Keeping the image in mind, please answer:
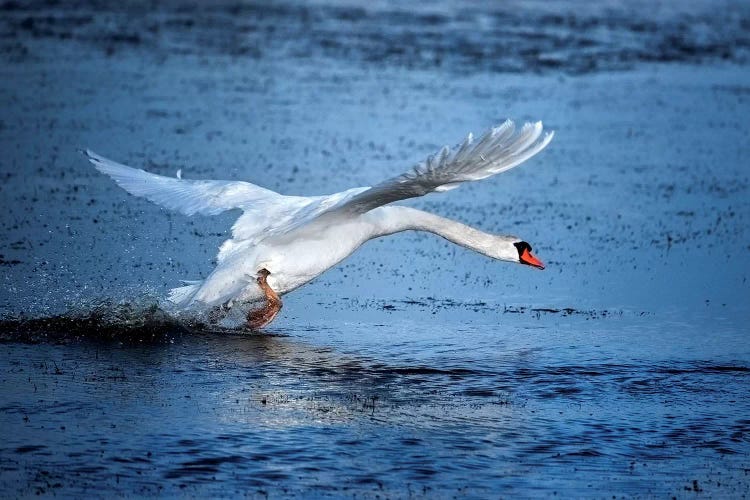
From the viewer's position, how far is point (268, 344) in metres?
10.6

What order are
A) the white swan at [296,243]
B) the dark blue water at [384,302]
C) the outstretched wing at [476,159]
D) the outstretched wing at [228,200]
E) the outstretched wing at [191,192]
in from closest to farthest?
1. the dark blue water at [384,302]
2. the outstretched wing at [476,159]
3. the white swan at [296,243]
4. the outstretched wing at [228,200]
5. the outstretched wing at [191,192]

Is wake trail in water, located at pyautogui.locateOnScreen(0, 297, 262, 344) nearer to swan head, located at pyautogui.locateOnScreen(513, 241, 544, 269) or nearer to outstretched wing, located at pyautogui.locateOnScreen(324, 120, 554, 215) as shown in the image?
swan head, located at pyautogui.locateOnScreen(513, 241, 544, 269)

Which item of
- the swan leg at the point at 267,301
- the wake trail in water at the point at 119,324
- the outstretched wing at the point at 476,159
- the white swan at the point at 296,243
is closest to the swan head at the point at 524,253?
the white swan at the point at 296,243

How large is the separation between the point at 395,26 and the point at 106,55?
30.5 feet

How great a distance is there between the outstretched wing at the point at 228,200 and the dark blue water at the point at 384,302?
2.77ft

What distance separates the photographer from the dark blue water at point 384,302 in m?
8.07

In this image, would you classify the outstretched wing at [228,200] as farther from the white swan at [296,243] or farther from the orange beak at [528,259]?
the orange beak at [528,259]

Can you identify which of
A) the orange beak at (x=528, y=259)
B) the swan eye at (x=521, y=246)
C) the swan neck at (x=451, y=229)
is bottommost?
the orange beak at (x=528, y=259)

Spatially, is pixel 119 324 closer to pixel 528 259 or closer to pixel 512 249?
pixel 512 249

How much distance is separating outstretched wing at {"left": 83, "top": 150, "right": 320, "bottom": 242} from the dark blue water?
2.77 ft

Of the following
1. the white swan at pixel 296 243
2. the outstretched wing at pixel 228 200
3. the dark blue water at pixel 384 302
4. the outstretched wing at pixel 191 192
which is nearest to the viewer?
the dark blue water at pixel 384 302

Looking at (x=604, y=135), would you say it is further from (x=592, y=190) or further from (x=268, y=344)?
(x=268, y=344)

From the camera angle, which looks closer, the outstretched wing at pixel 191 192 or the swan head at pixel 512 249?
the swan head at pixel 512 249

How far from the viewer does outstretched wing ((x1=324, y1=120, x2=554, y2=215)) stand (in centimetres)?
875
